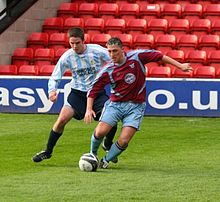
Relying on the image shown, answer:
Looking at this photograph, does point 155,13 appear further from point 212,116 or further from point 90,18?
point 212,116

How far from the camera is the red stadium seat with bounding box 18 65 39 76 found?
755 inches

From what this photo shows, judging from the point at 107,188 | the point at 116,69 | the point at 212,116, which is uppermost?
the point at 116,69

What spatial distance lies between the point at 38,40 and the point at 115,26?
1.93 metres

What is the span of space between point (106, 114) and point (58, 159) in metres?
1.42

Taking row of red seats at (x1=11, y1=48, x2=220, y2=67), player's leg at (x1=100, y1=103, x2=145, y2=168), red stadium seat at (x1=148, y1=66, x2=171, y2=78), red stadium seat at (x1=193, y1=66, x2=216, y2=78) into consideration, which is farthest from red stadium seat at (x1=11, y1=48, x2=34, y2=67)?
player's leg at (x1=100, y1=103, x2=145, y2=168)

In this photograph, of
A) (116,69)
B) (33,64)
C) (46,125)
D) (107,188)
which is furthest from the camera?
(33,64)

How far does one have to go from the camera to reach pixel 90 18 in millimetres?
21516

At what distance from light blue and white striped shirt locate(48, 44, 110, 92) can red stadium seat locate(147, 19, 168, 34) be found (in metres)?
9.14

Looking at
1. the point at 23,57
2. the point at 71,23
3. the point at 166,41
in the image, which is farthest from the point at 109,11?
the point at 23,57

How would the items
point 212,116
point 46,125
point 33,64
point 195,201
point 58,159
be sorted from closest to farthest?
point 195,201, point 58,159, point 46,125, point 212,116, point 33,64

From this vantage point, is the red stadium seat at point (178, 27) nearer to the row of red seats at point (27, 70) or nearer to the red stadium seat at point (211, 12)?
the red stadium seat at point (211, 12)

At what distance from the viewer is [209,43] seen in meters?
19.9

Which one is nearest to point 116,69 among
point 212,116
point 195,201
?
point 195,201

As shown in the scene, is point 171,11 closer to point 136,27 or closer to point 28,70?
point 136,27
